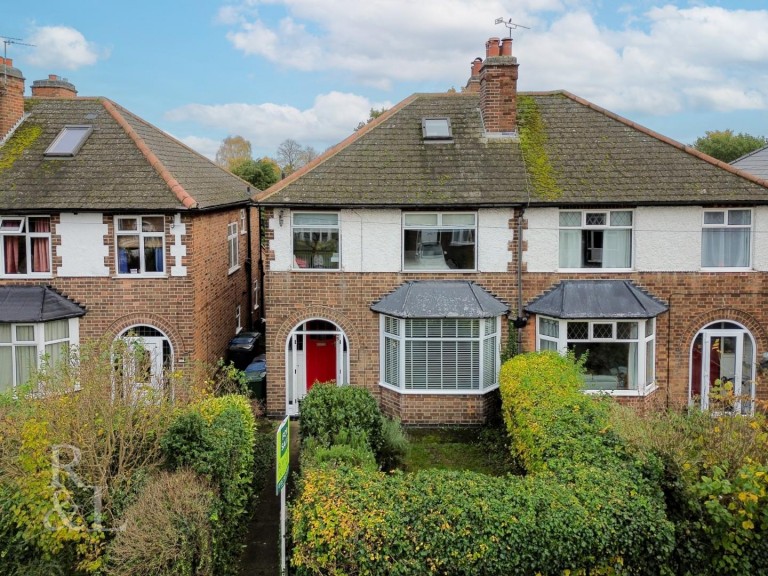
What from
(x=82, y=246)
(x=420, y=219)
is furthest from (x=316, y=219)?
A: (x=82, y=246)

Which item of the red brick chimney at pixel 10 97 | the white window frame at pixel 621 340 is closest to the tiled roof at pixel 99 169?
the red brick chimney at pixel 10 97

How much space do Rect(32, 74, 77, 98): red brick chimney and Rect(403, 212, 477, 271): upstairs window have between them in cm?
1182

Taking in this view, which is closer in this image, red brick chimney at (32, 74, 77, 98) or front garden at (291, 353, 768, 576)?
front garden at (291, 353, 768, 576)

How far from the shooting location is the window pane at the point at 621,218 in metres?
14.8

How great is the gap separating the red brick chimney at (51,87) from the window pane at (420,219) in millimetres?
11752

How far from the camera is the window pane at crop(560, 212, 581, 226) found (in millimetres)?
14844

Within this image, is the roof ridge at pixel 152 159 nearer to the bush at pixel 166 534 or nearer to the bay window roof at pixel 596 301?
the bush at pixel 166 534

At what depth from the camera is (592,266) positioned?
14.9 meters

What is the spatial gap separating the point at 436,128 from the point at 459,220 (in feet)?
9.39

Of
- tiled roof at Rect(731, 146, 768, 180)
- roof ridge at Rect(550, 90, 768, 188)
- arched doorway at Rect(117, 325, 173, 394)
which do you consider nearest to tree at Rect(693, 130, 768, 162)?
tiled roof at Rect(731, 146, 768, 180)

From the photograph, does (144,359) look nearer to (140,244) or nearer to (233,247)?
(140,244)

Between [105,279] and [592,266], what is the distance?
10833 mm

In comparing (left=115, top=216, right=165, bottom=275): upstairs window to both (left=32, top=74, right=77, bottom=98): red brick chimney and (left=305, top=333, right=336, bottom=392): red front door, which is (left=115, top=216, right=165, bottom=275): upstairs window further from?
(left=32, top=74, right=77, bottom=98): red brick chimney

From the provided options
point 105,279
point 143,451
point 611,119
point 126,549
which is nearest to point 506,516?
point 126,549
